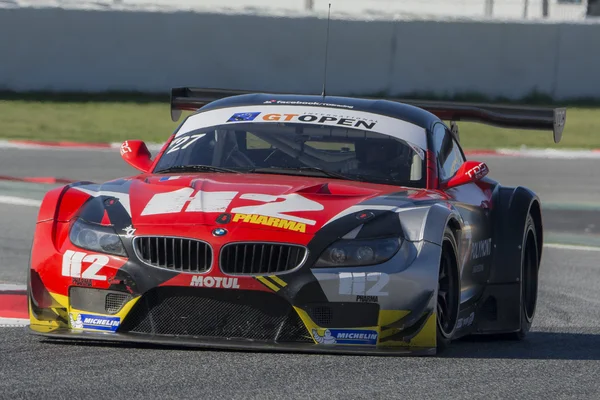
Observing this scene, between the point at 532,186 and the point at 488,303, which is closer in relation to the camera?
the point at 488,303

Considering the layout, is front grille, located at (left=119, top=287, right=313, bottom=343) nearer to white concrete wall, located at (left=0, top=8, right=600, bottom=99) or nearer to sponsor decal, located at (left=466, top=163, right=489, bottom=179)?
sponsor decal, located at (left=466, top=163, right=489, bottom=179)

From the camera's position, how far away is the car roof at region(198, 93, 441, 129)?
6883mm

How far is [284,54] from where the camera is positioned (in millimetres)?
21719

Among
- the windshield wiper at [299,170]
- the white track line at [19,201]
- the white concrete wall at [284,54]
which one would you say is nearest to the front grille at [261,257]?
the windshield wiper at [299,170]

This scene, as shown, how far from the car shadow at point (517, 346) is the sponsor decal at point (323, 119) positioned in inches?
49.0

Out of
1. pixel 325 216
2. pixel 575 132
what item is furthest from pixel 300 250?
pixel 575 132

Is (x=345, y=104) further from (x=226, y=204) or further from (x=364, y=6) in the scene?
(x=364, y=6)

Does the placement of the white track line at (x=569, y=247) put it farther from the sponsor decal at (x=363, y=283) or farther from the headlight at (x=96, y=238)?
the headlight at (x=96, y=238)

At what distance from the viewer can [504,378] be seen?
510 cm

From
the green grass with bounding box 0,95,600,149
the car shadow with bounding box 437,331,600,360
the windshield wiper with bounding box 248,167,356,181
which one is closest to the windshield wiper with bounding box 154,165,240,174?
the windshield wiper with bounding box 248,167,356,181

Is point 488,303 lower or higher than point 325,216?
lower

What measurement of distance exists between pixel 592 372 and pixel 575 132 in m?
15.5

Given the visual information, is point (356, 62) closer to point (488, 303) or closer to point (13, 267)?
point (13, 267)

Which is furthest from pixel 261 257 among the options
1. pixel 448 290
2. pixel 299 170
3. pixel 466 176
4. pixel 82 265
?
pixel 466 176
